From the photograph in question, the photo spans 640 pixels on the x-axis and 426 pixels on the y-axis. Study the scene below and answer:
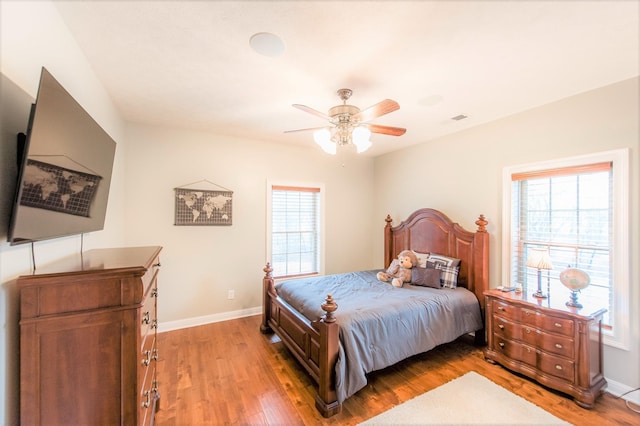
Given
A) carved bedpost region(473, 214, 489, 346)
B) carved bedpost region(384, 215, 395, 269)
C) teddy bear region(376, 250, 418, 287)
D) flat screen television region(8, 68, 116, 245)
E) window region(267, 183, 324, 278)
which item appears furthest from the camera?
carved bedpost region(384, 215, 395, 269)

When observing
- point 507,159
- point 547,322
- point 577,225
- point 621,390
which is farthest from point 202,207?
point 621,390

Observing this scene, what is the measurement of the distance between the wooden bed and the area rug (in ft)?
1.72

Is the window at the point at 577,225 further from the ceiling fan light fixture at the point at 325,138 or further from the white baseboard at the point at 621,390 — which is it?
the ceiling fan light fixture at the point at 325,138

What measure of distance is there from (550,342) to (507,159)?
195cm

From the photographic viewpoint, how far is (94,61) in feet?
6.61

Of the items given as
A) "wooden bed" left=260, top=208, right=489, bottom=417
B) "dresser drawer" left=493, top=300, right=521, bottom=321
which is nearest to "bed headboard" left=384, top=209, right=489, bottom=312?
"wooden bed" left=260, top=208, right=489, bottom=417

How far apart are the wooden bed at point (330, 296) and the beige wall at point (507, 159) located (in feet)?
0.63

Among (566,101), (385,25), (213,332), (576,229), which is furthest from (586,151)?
(213,332)

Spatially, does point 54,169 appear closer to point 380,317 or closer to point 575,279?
point 380,317

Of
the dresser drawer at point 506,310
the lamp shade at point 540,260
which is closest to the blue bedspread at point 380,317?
the dresser drawer at point 506,310

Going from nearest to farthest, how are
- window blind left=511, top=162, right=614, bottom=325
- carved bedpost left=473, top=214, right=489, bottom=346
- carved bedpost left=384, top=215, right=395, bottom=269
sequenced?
window blind left=511, top=162, right=614, bottom=325
carved bedpost left=473, top=214, right=489, bottom=346
carved bedpost left=384, top=215, right=395, bottom=269

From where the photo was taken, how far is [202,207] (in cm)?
371

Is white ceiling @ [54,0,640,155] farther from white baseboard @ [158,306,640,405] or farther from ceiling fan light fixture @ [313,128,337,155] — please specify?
white baseboard @ [158,306,640,405]

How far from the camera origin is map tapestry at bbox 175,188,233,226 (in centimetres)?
360
